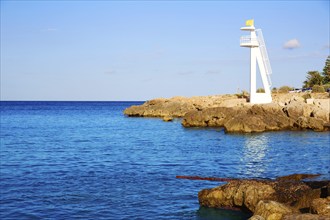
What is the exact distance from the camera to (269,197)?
53.0ft

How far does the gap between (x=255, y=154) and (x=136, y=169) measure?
33.1ft

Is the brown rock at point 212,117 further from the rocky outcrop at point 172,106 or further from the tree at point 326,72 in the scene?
the tree at point 326,72

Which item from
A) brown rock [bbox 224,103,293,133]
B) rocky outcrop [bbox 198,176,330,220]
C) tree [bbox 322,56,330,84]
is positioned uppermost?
tree [bbox 322,56,330,84]

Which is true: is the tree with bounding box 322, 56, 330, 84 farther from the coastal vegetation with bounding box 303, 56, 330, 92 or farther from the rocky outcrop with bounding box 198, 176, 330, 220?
the rocky outcrop with bounding box 198, 176, 330, 220

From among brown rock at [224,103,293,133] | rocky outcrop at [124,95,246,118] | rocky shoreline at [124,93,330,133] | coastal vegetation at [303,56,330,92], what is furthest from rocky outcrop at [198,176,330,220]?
coastal vegetation at [303,56,330,92]

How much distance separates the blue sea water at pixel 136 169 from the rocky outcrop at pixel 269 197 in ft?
1.54

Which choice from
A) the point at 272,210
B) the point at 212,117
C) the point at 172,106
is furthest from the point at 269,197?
the point at 172,106

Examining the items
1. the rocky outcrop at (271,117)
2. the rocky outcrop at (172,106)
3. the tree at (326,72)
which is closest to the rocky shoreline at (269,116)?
the rocky outcrop at (271,117)

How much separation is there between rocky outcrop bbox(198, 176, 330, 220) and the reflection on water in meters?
7.91

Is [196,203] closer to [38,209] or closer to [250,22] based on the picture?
[38,209]

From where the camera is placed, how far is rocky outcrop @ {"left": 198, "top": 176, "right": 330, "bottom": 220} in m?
13.9

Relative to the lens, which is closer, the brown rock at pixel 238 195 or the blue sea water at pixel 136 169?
the brown rock at pixel 238 195

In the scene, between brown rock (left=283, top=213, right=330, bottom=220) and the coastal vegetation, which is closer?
brown rock (left=283, top=213, right=330, bottom=220)

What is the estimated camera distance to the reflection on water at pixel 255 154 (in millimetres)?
26625
